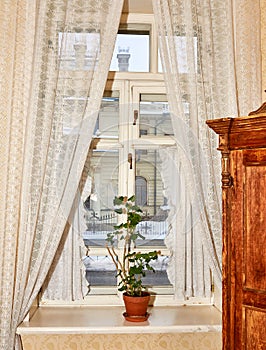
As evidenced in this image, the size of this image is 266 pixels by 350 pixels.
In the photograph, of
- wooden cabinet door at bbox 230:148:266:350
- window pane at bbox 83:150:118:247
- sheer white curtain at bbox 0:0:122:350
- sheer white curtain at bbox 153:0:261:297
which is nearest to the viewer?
wooden cabinet door at bbox 230:148:266:350

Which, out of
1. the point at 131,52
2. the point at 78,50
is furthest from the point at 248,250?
the point at 131,52

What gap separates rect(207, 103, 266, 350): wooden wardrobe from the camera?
194 centimetres

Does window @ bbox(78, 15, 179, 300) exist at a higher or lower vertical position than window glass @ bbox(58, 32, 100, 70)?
lower

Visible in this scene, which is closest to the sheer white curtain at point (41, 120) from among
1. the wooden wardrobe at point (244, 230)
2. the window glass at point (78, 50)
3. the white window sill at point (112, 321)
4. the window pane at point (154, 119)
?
the window glass at point (78, 50)

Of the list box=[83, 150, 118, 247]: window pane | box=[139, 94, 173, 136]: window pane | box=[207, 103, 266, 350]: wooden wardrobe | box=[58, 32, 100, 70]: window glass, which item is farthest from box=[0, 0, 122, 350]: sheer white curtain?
box=[207, 103, 266, 350]: wooden wardrobe

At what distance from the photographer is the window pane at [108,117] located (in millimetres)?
2865

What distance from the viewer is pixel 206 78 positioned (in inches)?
102

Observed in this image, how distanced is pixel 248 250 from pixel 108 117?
1271 mm

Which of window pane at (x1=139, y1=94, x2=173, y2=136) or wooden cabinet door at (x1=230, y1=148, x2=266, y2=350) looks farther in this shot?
window pane at (x1=139, y1=94, x2=173, y2=136)

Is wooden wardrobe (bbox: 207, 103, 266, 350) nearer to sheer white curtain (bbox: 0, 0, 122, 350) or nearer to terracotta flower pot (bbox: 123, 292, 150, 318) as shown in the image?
terracotta flower pot (bbox: 123, 292, 150, 318)

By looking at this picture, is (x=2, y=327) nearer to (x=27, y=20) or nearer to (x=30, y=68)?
(x=30, y=68)

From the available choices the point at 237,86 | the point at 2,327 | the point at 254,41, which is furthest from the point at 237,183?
the point at 2,327

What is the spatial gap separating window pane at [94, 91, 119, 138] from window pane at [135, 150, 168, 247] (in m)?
0.21

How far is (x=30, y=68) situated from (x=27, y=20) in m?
0.25
